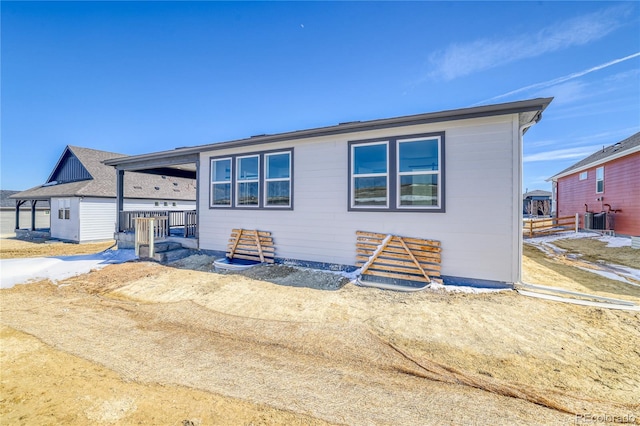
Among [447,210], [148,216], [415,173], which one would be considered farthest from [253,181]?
[148,216]

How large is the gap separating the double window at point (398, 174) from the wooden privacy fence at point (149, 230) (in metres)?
6.85

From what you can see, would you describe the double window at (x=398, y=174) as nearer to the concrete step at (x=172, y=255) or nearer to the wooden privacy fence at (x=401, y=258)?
the wooden privacy fence at (x=401, y=258)

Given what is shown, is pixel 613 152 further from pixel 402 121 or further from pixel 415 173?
pixel 402 121

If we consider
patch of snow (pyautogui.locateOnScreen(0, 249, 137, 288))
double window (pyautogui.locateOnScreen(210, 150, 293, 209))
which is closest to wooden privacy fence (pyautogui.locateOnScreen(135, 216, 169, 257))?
patch of snow (pyautogui.locateOnScreen(0, 249, 137, 288))

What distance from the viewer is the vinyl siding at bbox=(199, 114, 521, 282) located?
5.19m

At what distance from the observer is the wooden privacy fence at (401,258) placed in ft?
18.6

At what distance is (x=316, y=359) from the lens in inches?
120

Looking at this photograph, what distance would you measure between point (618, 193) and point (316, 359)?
17378mm

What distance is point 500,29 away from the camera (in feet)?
26.6

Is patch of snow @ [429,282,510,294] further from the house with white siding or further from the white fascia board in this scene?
the white fascia board

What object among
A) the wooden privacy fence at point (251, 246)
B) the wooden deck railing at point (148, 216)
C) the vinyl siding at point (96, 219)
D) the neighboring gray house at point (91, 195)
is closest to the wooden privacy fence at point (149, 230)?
the wooden deck railing at point (148, 216)

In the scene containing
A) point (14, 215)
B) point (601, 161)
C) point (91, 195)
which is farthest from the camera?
point (14, 215)

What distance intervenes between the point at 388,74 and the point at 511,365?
34.0 ft

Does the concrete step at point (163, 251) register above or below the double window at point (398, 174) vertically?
below
